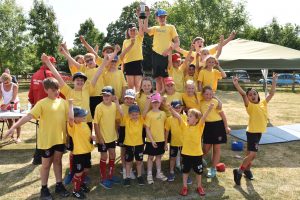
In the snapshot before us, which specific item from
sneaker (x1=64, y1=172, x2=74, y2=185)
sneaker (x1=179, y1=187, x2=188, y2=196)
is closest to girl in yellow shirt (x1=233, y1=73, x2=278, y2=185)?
sneaker (x1=179, y1=187, x2=188, y2=196)

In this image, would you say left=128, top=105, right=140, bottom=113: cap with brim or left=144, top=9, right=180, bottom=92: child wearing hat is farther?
left=144, top=9, right=180, bottom=92: child wearing hat

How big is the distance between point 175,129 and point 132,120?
35.2 inches

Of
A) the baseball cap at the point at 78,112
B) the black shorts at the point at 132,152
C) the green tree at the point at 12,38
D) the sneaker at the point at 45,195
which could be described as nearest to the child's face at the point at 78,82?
the baseball cap at the point at 78,112

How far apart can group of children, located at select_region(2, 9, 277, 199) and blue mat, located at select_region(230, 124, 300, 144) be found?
3.32m

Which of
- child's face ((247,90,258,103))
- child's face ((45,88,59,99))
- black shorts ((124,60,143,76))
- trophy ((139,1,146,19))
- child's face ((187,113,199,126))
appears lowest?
child's face ((187,113,199,126))

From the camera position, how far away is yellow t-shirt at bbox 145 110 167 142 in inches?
232

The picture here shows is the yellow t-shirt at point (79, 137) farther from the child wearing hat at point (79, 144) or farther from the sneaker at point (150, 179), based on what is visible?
the sneaker at point (150, 179)

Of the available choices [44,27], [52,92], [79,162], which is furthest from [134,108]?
[44,27]

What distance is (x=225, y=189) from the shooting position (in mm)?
5832

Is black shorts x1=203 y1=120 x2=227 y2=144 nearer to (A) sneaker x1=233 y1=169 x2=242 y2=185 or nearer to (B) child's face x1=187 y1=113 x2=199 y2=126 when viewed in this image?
(A) sneaker x1=233 y1=169 x2=242 y2=185

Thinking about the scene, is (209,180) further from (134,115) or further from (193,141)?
(134,115)

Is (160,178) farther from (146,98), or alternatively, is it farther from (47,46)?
(47,46)

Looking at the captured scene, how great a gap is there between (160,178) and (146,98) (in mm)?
1659

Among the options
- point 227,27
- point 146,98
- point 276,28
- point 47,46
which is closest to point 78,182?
point 146,98
